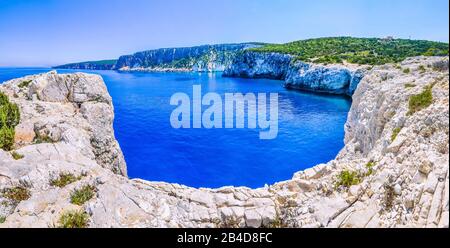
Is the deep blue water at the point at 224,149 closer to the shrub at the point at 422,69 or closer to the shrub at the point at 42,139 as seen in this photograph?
the shrub at the point at 42,139

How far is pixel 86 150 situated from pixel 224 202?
29.1 feet

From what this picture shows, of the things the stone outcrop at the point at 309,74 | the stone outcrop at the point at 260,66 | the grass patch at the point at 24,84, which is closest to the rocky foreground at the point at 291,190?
the grass patch at the point at 24,84

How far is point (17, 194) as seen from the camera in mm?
11422

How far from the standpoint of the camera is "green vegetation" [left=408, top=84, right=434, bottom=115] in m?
12.5

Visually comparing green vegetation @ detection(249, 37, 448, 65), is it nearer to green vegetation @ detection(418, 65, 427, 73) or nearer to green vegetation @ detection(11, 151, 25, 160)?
green vegetation @ detection(418, 65, 427, 73)

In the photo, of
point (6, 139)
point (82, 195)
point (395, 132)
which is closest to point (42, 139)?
point (6, 139)

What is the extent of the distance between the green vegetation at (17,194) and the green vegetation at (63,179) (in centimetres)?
92

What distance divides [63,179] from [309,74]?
92.8m

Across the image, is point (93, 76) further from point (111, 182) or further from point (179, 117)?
point (179, 117)

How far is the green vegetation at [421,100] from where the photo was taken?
492 inches

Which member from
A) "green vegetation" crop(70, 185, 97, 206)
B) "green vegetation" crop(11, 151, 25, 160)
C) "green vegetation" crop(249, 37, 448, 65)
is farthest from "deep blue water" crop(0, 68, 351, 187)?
"green vegetation" crop(249, 37, 448, 65)

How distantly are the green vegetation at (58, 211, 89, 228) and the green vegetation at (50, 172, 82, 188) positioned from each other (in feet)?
6.54

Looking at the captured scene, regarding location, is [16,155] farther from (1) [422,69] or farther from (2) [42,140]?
(1) [422,69]
